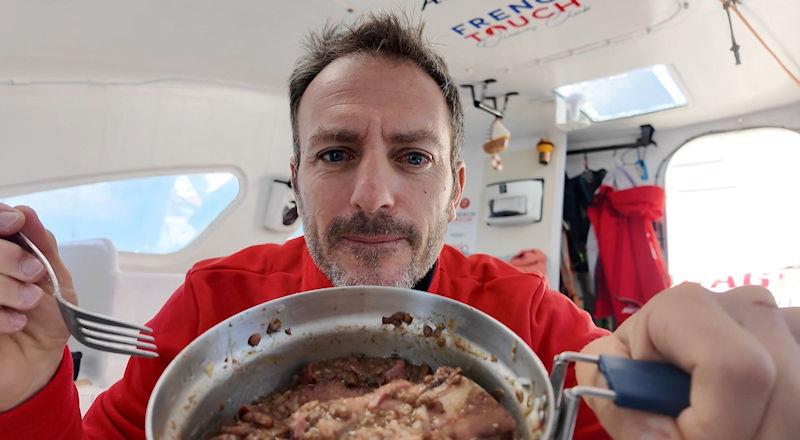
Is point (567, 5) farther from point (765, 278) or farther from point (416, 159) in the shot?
point (765, 278)

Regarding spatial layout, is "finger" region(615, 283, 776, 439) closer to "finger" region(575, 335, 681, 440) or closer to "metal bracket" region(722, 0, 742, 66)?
"finger" region(575, 335, 681, 440)

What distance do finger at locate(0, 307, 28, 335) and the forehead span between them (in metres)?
0.62

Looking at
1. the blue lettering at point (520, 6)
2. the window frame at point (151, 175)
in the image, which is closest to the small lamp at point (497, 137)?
the blue lettering at point (520, 6)

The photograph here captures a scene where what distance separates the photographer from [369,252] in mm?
931

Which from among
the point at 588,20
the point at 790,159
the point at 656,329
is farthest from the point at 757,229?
the point at 656,329

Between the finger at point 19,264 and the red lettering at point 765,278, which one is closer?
the finger at point 19,264

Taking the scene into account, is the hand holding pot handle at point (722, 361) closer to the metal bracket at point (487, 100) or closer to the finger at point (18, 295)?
the finger at point (18, 295)

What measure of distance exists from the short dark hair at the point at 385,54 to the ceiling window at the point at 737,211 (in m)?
2.61

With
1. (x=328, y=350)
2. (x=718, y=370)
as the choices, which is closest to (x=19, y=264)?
(x=328, y=350)

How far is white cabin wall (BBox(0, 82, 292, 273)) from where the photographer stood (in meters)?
1.95

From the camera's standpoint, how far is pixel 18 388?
655mm

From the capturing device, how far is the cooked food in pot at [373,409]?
20.0 inches

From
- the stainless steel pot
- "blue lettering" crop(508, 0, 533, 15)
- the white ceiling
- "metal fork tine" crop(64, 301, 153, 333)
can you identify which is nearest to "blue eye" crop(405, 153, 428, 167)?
the stainless steel pot

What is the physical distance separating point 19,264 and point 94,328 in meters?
0.13
